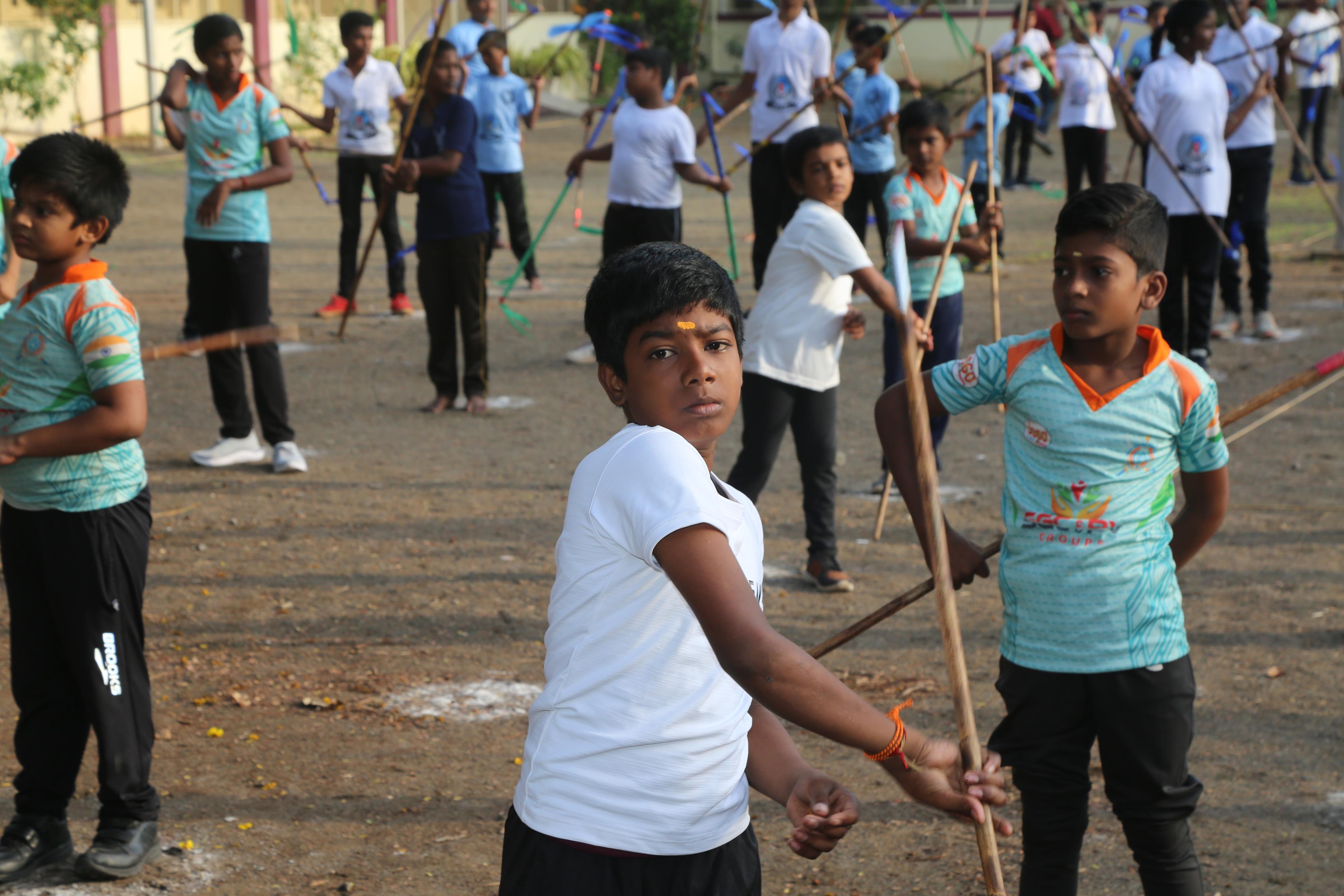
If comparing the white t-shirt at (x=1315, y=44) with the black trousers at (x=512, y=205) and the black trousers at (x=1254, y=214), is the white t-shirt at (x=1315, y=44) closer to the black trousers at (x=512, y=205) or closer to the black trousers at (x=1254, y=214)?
the black trousers at (x=1254, y=214)

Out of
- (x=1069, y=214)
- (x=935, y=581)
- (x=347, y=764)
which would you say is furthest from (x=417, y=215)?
(x=935, y=581)

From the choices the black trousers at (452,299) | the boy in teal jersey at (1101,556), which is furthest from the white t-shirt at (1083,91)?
the boy in teal jersey at (1101,556)

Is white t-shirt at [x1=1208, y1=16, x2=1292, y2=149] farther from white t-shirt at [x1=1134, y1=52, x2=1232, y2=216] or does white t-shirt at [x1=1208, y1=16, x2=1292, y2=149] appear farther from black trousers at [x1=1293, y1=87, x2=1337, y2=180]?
black trousers at [x1=1293, y1=87, x2=1337, y2=180]

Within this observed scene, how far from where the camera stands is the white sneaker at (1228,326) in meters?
9.20

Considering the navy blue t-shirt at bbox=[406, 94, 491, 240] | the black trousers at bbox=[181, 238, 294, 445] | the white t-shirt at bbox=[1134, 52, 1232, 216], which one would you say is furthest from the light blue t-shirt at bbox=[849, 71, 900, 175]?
the black trousers at bbox=[181, 238, 294, 445]

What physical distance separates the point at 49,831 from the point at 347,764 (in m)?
0.82

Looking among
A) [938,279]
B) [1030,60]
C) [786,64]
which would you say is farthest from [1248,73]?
[938,279]

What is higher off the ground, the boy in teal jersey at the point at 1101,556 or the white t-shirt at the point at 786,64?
the white t-shirt at the point at 786,64

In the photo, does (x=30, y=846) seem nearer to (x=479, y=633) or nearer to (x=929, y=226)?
(x=479, y=633)

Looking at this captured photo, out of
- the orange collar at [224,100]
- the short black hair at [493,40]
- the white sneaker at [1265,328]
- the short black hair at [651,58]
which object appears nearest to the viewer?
the orange collar at [224,100]

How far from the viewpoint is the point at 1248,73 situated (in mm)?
10109

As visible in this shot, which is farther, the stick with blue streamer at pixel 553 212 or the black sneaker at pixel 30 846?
the stick with blue streamer at pixel 553 212

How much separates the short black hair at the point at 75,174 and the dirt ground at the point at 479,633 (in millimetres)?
1532

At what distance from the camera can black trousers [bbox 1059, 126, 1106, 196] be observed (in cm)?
1206
